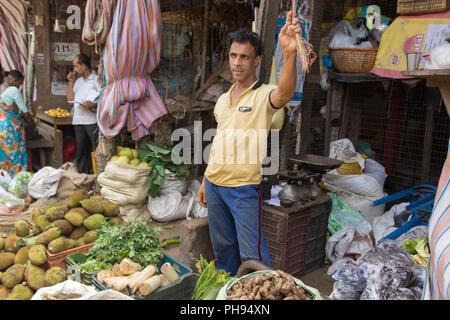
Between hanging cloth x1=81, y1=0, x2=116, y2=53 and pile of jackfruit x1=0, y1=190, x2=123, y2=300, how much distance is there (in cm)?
222

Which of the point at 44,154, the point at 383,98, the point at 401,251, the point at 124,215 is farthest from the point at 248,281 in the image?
the point at 44,154

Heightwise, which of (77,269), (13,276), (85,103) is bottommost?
(13,276)

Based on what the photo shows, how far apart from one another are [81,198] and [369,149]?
478cm

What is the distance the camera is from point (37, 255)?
3.39 meters

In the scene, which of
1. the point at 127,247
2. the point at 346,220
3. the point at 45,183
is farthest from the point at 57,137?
the point at 346,220

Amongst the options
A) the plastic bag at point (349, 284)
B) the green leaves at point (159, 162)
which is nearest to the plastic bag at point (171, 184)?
the green leaves at point (159, 162)

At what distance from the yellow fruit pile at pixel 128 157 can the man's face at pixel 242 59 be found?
278 cm

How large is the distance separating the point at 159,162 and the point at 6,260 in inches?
95.2

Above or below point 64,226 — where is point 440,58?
above

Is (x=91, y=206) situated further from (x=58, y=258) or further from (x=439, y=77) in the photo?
(x=439, y=77)

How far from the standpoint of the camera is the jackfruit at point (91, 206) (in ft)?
13.5

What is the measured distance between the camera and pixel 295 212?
3805 millimetres

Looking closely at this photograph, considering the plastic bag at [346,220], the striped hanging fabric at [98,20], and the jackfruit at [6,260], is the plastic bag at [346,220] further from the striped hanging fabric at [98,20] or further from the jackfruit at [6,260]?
the striped hanging fabric at [98,20]

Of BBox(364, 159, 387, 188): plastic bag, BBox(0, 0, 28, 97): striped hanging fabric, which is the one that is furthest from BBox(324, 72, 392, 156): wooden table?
BBox(0, 0, 28, 97): striped hanging fabric
